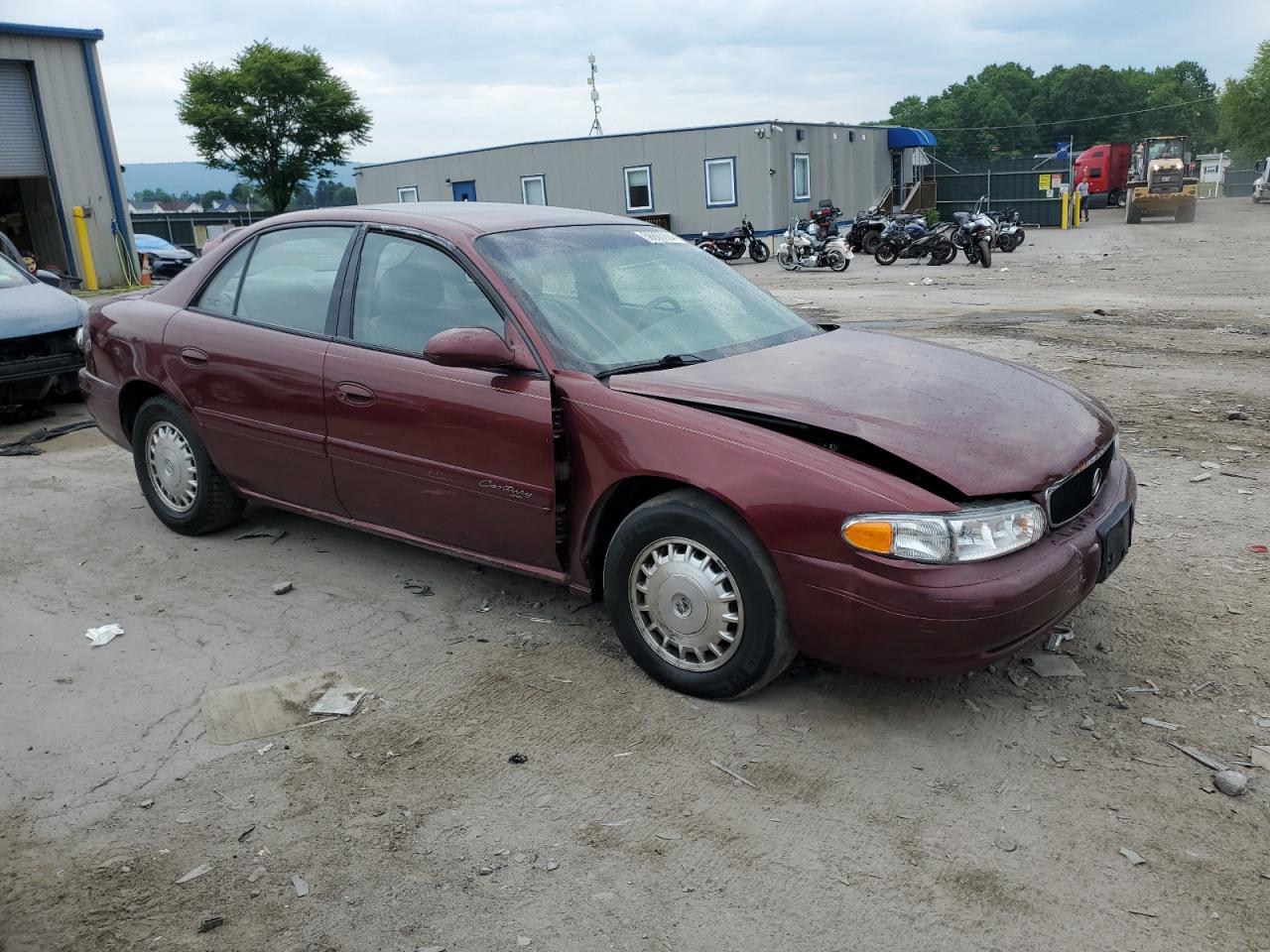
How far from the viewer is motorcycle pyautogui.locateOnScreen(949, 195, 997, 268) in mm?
21094

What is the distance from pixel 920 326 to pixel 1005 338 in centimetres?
144

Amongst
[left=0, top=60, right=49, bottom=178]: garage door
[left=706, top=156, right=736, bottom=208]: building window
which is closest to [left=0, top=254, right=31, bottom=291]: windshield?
[left=0, top=60, right=49, bottom=178]: garage door

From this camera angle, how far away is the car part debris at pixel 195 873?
277 centimetres

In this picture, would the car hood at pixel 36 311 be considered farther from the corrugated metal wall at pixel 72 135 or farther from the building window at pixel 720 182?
the building window at pixel 720 182

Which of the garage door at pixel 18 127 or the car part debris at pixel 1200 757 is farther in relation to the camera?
the garage door at pixel 18 127

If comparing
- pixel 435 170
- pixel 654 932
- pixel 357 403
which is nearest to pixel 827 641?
pixel 654 932

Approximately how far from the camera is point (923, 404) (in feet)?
11.7

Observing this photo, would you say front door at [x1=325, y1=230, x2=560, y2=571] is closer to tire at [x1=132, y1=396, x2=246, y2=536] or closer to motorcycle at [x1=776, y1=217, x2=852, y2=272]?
tire at [x1=132, y1=396, x2=246, y2=536]

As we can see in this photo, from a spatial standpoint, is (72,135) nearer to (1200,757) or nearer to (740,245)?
(740,245)

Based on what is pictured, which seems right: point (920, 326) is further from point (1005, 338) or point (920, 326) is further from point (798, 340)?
point (798, 340)

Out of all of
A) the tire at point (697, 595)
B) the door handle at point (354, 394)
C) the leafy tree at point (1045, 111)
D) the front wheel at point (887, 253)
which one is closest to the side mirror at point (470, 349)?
the door handle at point (354, 394)

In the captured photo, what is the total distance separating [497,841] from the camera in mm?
2896

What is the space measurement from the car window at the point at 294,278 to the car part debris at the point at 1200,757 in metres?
3.64

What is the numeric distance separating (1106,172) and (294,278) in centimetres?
5210
